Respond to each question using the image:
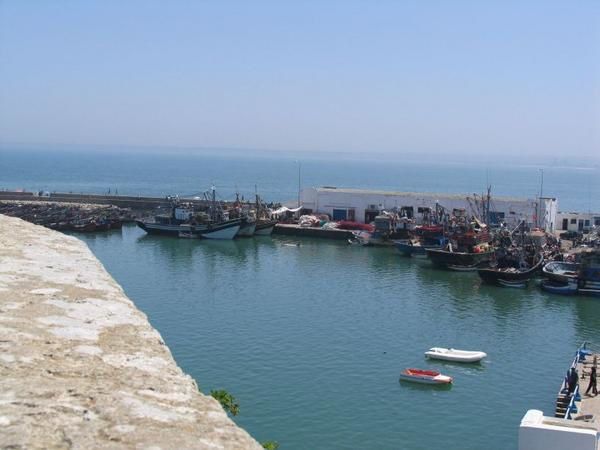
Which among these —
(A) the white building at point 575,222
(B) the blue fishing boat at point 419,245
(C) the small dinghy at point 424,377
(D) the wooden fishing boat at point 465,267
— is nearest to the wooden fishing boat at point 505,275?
(D) the wooden fishing boat at point 465,267

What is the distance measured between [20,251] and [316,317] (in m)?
19.7

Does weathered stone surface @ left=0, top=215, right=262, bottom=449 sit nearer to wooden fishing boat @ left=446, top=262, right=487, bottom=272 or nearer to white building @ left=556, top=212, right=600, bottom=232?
wooden fishing boat @ left=446, top=262, right=487, bottom=272

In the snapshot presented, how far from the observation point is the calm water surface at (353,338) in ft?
48.1

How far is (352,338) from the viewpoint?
2159 centimetres

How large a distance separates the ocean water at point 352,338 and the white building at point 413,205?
968cm

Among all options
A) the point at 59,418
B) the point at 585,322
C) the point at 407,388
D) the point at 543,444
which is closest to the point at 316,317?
the point at 407,388

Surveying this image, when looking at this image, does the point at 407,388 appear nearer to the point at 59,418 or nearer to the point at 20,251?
the point at 20,251

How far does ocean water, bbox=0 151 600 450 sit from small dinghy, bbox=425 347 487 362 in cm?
33

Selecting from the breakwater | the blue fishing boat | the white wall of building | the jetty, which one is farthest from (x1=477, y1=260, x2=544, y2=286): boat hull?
the breakwater

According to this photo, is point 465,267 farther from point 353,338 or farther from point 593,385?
point 593,385

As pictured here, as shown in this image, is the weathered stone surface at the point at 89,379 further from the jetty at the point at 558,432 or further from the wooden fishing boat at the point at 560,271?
the wooden fishing boat at the point at 560,271

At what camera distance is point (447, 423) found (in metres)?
15.0

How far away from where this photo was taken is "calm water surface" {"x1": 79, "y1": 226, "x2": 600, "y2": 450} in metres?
14.7

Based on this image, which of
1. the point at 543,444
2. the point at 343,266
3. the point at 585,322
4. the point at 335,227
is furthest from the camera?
the point at 335,227
